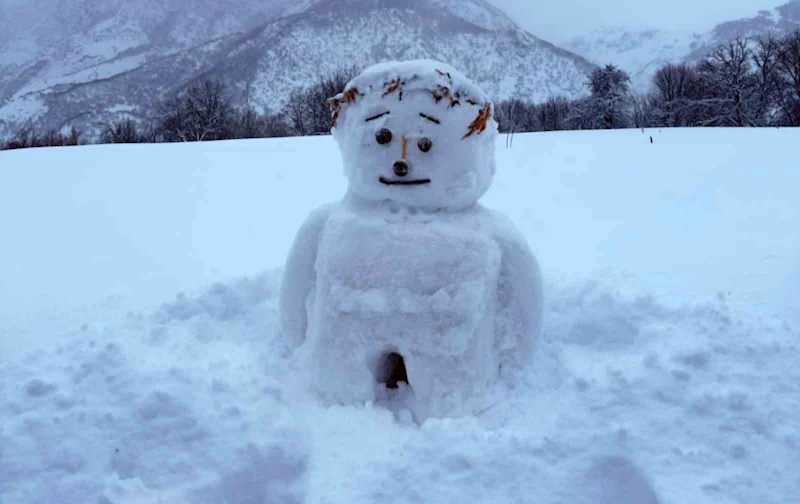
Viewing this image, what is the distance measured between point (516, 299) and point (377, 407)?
632mm

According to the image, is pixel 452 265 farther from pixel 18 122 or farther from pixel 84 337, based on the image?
pixel 18 122

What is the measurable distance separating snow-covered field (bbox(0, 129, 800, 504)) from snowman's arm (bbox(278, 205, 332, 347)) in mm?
150

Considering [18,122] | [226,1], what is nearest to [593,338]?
[18,122]

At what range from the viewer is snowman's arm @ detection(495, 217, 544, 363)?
2084 millimetres

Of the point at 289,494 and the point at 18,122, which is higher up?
the point at 18,122

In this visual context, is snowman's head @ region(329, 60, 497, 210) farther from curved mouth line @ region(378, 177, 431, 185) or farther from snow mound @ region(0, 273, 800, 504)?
snow mound @ region(0, 273, 800, 504)

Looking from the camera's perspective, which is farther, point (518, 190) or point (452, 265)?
point (518, 190)

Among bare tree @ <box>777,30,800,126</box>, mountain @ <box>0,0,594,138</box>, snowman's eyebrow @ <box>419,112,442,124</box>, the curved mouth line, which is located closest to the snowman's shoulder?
the curved mouth line

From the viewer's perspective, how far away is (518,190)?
5125mm

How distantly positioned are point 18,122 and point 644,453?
37551 millimetres

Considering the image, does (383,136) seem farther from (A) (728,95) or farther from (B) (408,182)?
(A) (728,95)

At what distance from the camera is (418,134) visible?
194 centimetres

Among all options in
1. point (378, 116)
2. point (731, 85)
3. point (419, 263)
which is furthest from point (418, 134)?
point (731, 85)

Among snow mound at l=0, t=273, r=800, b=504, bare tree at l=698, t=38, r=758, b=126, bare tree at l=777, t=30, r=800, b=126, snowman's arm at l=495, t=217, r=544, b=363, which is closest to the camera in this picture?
snow mound at l=0, t=273, r=800, b=504
